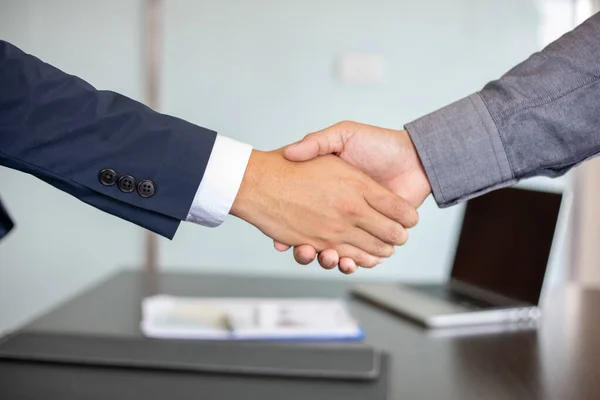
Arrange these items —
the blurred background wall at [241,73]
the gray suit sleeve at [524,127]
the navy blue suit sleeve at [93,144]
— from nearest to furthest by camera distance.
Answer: the navy blue suit sleeve at [93,144], the gray suit sleeve at [524,127], the blurred background wall at [241,73]

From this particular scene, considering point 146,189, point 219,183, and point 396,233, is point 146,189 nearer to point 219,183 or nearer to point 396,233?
point 219,183

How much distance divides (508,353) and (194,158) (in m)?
0.56

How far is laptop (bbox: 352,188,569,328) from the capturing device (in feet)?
4.67

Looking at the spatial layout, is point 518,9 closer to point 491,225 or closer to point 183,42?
point 183,42

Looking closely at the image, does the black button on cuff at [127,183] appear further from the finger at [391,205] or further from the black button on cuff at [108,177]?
the finger at [391,205]

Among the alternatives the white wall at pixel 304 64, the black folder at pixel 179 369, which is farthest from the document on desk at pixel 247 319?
the white wall at pixel 304 64

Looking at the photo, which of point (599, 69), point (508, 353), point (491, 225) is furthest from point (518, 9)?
point (508, 353)

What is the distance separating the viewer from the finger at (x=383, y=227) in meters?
1.38

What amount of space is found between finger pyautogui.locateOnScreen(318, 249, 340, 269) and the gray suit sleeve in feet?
0.68

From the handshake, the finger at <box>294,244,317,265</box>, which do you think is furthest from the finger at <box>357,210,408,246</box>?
the finger at <box>294,244,317,265</box>

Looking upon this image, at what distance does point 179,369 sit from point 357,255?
0.48 m

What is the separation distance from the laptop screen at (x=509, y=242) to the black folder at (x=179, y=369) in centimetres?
49

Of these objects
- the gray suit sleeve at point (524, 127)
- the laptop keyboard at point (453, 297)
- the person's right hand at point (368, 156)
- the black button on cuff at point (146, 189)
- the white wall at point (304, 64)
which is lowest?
the laptop keyboard at point (453, 297)

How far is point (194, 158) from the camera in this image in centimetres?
122
